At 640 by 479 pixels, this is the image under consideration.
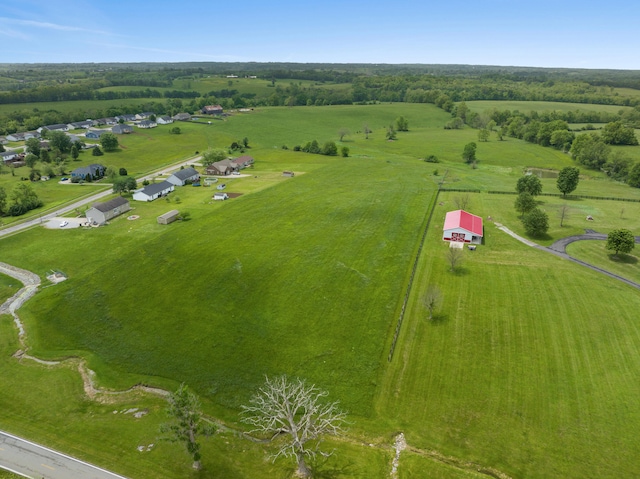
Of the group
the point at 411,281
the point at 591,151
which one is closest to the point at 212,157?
the point at 411,281

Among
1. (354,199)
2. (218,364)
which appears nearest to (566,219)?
(354,199)

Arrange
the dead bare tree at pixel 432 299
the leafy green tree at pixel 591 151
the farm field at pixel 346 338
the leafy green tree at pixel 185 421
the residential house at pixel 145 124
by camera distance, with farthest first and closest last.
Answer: the residential house at pixel 145 124
the leafy green tree at pixel 591 151
the dead bare tree at pixel 432 299
the farm field at pixel 346 338
the leafy green tree at pixel 185 421

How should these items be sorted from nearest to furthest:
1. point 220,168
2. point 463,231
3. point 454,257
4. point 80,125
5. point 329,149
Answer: point 454,257, point 463,231, point 220,168, point 329,149, point 80,125

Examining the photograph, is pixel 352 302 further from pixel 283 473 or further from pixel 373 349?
pixel 283 473

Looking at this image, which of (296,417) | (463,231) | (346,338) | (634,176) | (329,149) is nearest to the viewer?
(296,417)

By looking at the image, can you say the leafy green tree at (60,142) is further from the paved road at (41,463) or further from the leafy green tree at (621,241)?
the leafy green tree at (621,241)

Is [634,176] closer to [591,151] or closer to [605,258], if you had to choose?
[591,151]

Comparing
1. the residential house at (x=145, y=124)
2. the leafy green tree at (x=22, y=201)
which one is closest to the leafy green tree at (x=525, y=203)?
the leafy green tree at (x=22, y=201)

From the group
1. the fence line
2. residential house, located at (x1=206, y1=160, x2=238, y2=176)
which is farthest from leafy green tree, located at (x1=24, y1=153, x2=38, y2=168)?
the fence line
